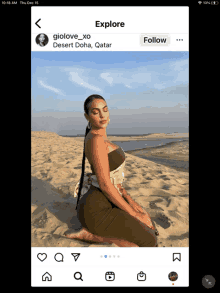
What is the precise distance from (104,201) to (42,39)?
1.96 meters

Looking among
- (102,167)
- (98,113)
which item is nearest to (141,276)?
(102,167)

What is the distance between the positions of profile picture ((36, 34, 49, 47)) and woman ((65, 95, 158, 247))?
857 millimetres

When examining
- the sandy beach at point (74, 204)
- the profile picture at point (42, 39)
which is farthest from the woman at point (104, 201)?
the profile picture at point (42, 39)

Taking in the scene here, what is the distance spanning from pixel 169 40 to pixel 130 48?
1.49 ft

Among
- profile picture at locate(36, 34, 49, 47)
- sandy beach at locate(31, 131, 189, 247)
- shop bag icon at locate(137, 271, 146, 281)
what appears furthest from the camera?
sandy beach at locate(31, 131, 189, 247)

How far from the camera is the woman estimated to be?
70.6 inches

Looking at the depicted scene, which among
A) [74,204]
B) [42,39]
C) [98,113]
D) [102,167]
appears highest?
[42,39]

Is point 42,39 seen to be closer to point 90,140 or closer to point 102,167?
point 90,140

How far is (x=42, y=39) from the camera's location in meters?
2.02

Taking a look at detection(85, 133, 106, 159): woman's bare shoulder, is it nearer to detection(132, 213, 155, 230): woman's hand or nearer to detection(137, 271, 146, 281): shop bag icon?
detection(132, 213, 155, 230): woman's hand

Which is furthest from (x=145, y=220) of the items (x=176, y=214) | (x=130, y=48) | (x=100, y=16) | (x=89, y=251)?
(x=100, y=16)

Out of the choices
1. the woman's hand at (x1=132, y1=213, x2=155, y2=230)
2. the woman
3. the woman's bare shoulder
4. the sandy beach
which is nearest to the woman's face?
the woman

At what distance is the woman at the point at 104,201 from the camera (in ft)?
5.89

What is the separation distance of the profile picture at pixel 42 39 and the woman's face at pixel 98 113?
3.08ft
